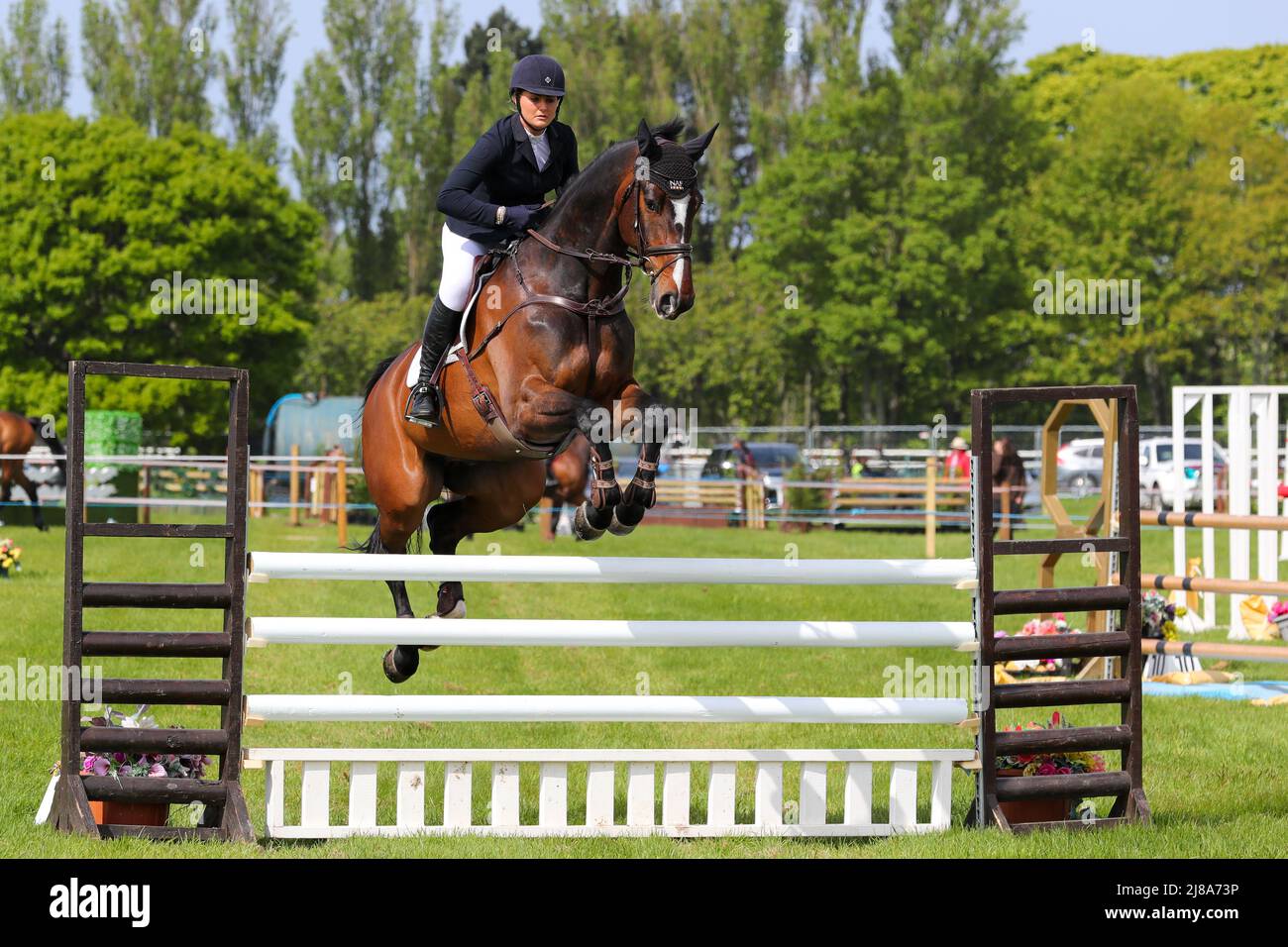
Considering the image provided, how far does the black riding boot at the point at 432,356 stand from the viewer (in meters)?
6.56

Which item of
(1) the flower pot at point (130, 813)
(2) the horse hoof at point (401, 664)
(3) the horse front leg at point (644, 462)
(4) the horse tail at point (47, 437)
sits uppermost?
(4) the horse tail at point (47, 437)

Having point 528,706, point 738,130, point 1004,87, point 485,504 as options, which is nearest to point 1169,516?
point 485,504

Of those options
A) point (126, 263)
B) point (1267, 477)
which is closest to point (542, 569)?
point (1267, 477)

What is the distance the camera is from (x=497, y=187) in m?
6.38

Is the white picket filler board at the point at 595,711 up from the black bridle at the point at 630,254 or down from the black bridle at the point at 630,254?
down

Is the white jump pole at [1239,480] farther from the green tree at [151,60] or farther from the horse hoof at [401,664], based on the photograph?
the green tree at [151,60]

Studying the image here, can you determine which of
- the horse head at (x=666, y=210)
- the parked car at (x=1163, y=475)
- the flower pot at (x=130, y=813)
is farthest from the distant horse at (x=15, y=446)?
the parked car at (x=1163, y=475)

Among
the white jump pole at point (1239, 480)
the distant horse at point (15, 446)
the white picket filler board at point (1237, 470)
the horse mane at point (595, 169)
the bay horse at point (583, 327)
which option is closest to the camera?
the bay horse at point (583, 327)

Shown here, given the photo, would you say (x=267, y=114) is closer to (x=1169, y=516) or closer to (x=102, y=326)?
(x=102, y=326)

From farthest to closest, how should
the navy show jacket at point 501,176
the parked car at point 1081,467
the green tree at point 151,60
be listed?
1. the green tree at point 151,60
2. the parked car at point 1081,467
3. the navy show jacket at point 501,176

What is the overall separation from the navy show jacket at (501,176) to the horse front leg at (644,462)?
1114 millimetres

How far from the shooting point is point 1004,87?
44812 mm

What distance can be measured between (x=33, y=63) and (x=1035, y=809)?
1986 inches

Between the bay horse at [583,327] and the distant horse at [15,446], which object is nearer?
the bay horse at [583,327]
